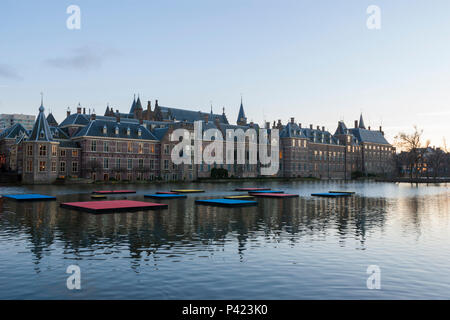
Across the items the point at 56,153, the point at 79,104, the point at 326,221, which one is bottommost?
the point at 326,221

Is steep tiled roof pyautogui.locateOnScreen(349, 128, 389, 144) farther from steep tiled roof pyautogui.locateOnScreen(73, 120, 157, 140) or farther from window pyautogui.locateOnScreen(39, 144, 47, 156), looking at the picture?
window pyautogui.locateOnScreen(39, 144, 47, 156)

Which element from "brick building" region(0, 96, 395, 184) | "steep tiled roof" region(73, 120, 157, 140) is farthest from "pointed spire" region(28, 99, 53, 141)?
"steep tiled roof" region(73, 120, 157, 140)

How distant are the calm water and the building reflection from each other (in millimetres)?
49

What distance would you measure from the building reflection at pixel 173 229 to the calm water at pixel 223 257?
5 centimetres

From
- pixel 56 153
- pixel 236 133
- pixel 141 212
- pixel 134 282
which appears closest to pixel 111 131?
pixel 56 153

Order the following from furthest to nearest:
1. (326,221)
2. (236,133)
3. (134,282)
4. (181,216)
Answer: (236,133) → (181,216) → (326,221) → (134,282)

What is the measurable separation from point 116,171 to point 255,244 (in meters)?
73.7

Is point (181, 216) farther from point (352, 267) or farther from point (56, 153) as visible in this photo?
point (56, 153)

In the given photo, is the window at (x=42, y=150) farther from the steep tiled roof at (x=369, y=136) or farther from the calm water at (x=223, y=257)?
the steep tiled roof at (x=369, y=136)

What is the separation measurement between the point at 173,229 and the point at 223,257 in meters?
6.05

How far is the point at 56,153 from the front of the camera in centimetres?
7700

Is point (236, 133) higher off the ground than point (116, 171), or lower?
higher

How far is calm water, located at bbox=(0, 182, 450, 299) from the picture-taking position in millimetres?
9469

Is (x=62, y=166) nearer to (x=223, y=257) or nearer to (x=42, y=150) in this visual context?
(x=42, y=150)
